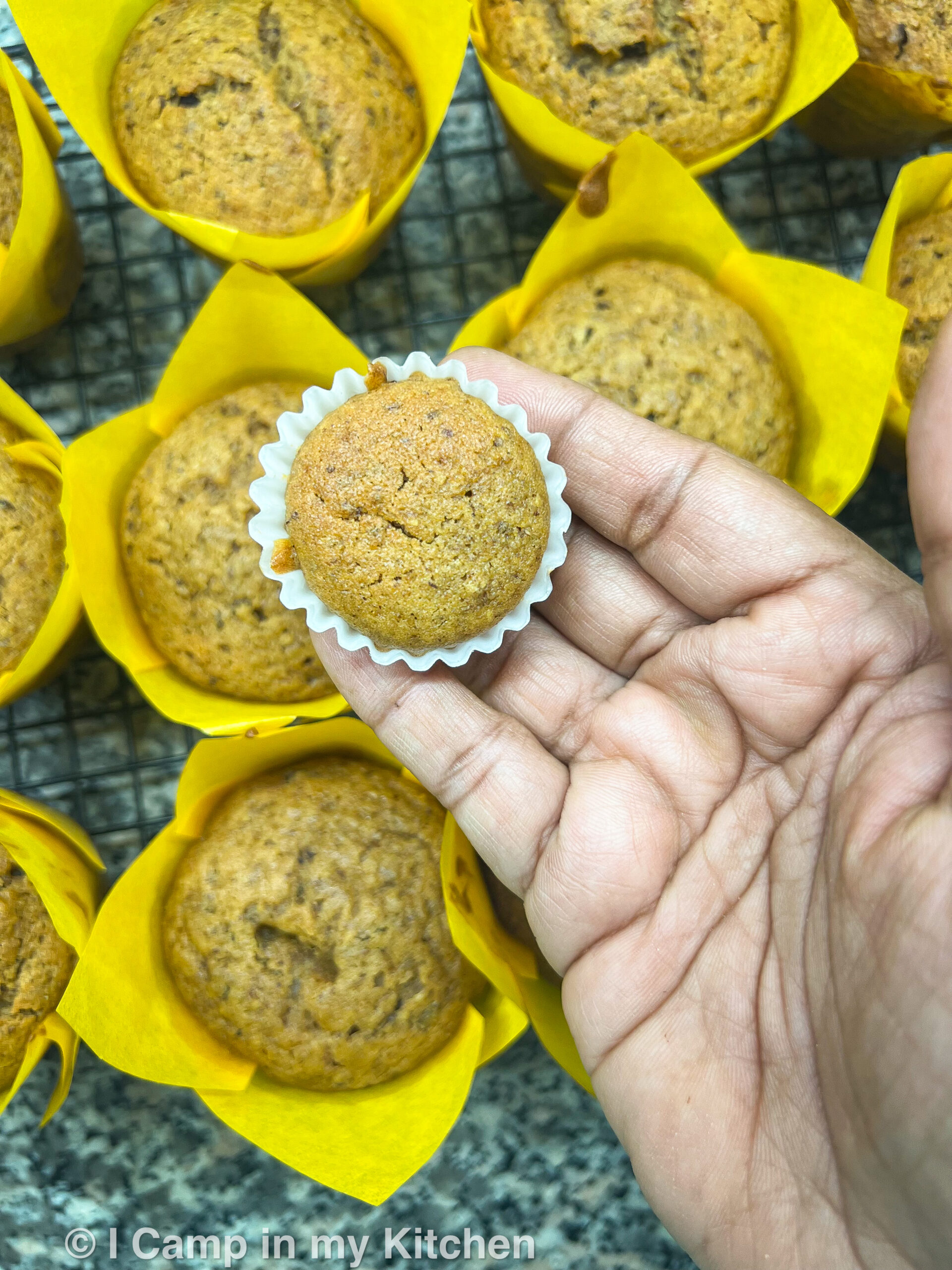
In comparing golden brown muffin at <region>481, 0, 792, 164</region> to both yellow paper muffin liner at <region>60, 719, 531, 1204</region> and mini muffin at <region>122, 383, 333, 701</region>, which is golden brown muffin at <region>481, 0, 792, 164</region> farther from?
yellow paper muffin liner at <region>60, 719, 531, 1204</region>

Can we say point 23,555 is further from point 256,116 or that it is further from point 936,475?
point 936,475

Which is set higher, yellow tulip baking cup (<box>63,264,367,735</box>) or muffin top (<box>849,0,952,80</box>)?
muffin top (<box>849,0,952,80</box>)

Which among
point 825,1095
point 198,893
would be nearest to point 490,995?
point 198,893

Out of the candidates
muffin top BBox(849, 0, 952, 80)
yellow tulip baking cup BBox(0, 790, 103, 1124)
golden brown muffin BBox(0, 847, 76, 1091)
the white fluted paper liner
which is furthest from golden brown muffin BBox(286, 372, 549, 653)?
muffin top BBox(849, 0, 952, 80)

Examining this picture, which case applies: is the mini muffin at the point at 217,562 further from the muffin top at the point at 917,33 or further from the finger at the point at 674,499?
the muffin top at the point at 917,33

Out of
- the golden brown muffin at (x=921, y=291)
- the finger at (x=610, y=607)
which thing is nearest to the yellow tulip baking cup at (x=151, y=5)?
the finger at (x=610, y=607)

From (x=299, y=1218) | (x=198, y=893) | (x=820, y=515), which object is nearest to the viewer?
(x=820, y=515)

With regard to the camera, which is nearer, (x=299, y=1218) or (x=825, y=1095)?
(x=825, y=1095)

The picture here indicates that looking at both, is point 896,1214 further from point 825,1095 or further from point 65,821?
point 65,821
